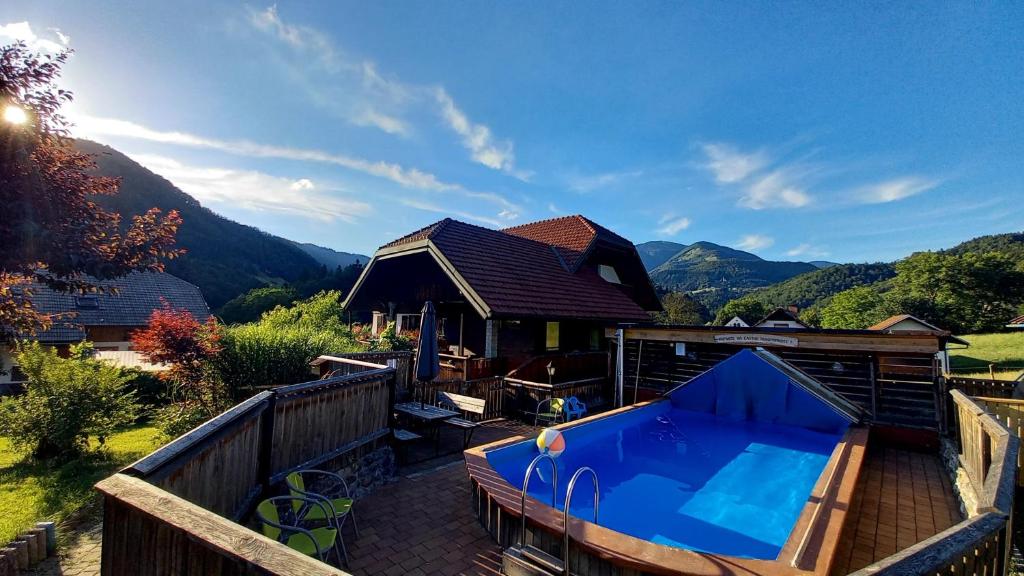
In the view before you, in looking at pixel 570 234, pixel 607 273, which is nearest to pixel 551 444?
pixel 570 234

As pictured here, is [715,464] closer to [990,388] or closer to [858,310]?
[990,388]

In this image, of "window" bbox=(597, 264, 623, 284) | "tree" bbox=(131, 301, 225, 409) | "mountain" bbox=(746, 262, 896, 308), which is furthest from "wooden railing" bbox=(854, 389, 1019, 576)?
"mountain" bbox=(746, 262, 896, 308)

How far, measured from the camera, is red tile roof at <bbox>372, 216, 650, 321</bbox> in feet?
39.1

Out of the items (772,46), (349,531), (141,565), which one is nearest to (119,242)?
(349,531)

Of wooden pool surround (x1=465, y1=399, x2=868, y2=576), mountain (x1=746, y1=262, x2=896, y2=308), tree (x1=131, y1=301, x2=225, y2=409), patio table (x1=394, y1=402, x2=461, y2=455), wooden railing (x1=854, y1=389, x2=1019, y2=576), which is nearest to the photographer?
wooden railing (x1=854, y1=389, x2=1019, y2=576)

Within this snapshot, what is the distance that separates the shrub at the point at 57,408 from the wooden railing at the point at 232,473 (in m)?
5.15

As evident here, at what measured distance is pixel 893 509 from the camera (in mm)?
5168

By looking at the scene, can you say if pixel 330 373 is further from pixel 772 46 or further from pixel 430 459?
pixel 772 46

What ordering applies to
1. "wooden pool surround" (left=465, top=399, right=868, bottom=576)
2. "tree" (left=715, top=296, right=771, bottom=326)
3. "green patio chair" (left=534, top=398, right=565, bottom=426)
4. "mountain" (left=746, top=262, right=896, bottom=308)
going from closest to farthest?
"wooden pool surround" (left=465, top=399, right=868, bottom=576) → "green patio chair" (left=534, top=398, right=565, bottom=426) → "tree" (left=715, top=296, right=771, bottom=326) → "mountain" (left=746, top=262, right=896, bottom=308)

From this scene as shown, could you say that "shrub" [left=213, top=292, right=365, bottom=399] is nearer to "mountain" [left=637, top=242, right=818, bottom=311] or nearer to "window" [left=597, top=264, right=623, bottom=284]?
"window" [left=597, top=264, right=623, bottom=284]

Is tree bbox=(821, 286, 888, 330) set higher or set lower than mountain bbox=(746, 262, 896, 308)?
lower

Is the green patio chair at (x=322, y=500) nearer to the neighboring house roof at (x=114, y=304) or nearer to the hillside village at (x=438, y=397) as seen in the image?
the hillside village at (x=438, y=397)

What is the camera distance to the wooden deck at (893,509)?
4.21 m

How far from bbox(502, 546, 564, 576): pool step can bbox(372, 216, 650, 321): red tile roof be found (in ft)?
23.3
